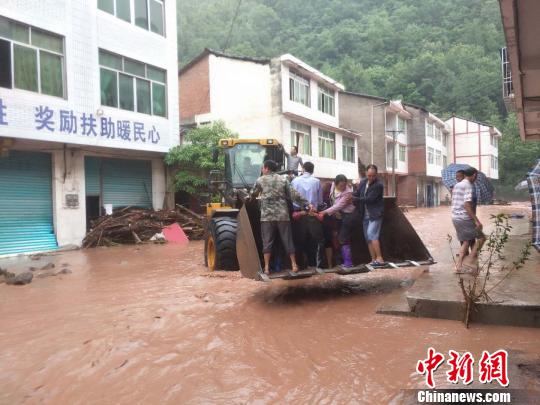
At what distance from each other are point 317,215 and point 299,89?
19685 millimetres

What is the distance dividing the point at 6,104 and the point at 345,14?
63.8m

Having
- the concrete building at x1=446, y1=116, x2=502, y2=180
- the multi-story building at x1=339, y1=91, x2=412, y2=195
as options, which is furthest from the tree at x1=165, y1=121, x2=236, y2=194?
the concrete building at x1=446, y1=116, x2=502, y2=180

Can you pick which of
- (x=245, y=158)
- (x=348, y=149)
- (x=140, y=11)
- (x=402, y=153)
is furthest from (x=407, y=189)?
(x=245, y=158)

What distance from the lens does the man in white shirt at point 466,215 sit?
682 centimetres

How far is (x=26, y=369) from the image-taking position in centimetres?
423

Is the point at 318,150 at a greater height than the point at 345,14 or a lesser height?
lesser

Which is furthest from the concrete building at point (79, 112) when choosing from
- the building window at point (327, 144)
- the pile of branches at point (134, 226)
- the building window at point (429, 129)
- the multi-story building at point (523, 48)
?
the building window at point (429, 129)

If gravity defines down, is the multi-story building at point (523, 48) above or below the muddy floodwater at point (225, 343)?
Result: above

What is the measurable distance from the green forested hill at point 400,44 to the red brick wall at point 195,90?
1072 inches

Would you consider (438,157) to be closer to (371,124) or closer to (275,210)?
(371,124)

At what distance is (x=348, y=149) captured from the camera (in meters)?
31.6

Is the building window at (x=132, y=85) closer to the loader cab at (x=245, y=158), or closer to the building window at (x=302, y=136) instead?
the loader cab at (x=245, y=158)

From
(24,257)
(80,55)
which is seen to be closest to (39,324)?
(24,257)

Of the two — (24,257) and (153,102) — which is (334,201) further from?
(153,102)
